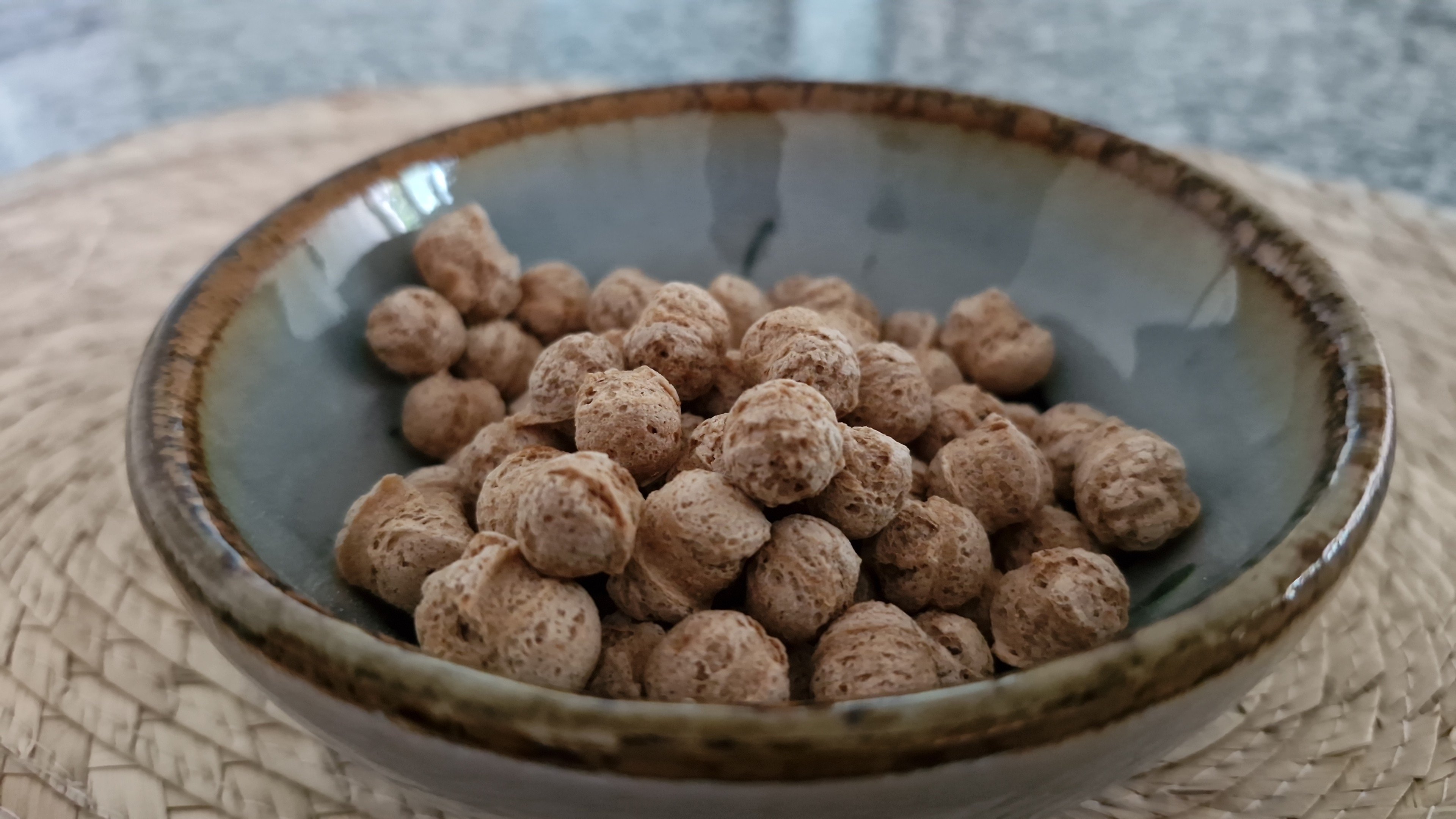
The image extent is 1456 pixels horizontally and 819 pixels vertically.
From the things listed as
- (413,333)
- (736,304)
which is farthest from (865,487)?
(413,333)

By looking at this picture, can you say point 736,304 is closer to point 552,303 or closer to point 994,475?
point 552,303

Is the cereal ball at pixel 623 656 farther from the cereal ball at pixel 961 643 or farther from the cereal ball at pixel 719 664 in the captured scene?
the cereal ball at pixel 961 643

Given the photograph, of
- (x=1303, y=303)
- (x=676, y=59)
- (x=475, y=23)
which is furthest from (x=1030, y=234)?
(x=475, y=23)

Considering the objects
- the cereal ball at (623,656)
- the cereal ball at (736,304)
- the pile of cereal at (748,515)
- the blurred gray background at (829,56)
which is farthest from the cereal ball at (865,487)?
the blurred gray background at (829,56)

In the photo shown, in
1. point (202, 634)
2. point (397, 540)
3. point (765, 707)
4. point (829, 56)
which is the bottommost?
point (202, 634)

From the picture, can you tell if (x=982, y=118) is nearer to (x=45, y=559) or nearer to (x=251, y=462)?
(x=251, y=462)

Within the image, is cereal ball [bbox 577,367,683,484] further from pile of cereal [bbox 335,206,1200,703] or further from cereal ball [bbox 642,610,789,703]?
cereal ball [bbox 642,610,789,703]
